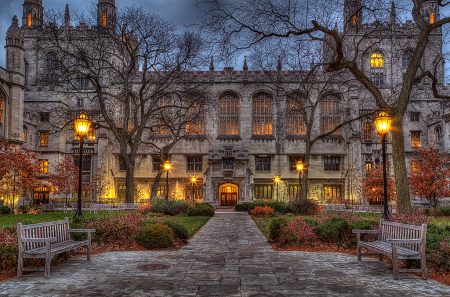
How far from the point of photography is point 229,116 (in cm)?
3947

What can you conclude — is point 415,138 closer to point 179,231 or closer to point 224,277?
point 179,231

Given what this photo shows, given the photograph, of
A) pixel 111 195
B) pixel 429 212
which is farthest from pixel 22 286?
pixel 111 195

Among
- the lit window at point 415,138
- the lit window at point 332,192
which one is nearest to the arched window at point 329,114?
the lit window at point 332,192

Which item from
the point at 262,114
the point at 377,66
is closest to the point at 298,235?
the point at 262,114

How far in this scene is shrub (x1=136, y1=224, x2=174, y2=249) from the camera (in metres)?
9.95

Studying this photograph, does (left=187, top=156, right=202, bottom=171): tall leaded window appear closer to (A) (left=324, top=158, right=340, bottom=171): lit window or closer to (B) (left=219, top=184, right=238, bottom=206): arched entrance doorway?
(B) (left=219, top=184, right=238, bottom=206): arched entrance doorway

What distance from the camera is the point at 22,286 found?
585 cm

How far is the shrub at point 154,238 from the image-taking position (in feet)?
32.6

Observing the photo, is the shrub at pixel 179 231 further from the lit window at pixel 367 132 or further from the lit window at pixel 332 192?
the lit window at pixel 367 132

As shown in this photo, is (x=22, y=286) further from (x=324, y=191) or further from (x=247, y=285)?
(x=324, y=191)

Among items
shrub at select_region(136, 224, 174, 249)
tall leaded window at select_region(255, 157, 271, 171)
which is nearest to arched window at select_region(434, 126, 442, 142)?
tall leaded window at select_region(255, 157, 271, 171)

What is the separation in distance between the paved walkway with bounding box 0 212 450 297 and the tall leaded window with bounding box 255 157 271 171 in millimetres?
29447

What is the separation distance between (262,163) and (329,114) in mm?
9635

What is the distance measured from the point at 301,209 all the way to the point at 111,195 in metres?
23.1
